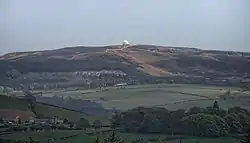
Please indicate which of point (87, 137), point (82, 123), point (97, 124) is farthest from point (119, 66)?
point (87, 137)

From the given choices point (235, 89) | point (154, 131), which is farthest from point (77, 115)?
point (235, 89)

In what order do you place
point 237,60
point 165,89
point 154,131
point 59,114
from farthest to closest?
point 237,60
point 165,89
point 59,114
point 154,131

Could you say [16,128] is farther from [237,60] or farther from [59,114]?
[237,60]

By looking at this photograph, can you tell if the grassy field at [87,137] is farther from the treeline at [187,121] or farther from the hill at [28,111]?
the hill at [28,111]

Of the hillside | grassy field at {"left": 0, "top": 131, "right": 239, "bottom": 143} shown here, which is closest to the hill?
grassy field at {"left": 0, "top": 131, "right": 239, "bottom": 143}

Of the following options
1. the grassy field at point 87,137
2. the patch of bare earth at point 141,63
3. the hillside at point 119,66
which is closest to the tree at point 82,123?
the grassy field at point 87,137

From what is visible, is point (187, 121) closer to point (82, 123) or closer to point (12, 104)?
point (82, 123)
